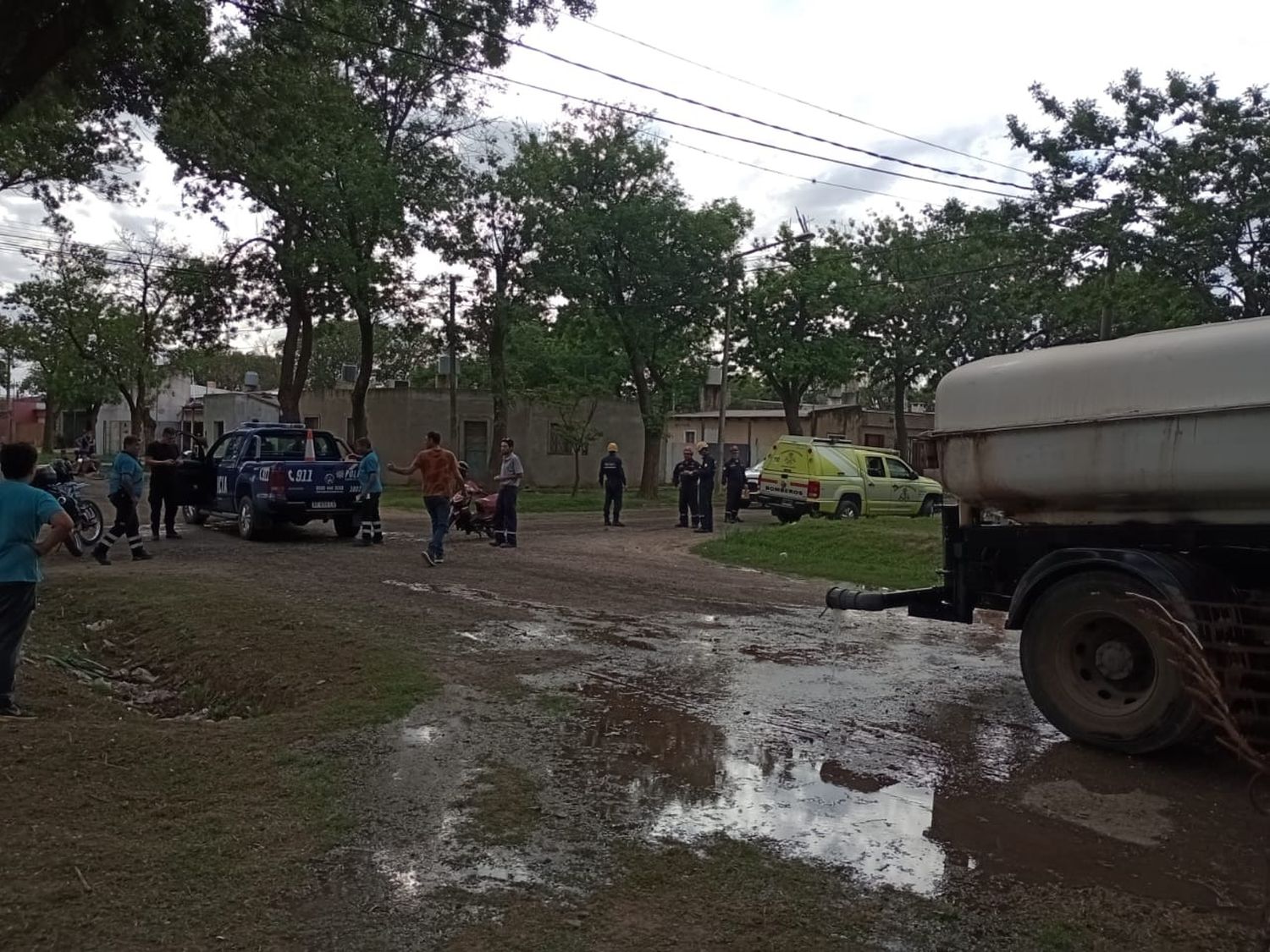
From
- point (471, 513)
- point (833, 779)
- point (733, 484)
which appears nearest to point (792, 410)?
point (733, 484)

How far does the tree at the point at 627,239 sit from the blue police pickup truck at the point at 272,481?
1267cm

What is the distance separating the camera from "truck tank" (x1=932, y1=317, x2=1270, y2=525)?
16.8 feet

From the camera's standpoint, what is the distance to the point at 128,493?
1349cm

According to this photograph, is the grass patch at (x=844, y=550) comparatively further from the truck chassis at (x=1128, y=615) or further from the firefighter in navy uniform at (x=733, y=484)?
the truck chassis at (x=1128, y=615)

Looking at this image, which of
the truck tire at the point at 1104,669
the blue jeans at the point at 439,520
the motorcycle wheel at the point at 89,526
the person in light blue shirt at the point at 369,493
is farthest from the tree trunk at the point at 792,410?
the truck tire at the point at 1104,669

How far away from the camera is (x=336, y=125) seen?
20219 mm

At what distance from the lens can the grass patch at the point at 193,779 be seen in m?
3.49

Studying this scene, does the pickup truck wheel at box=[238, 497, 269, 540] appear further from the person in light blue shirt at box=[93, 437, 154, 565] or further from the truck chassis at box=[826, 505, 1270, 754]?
the truck chassis at box=[826, 505, 1270, 754]

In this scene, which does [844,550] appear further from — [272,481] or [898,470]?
[272,481]

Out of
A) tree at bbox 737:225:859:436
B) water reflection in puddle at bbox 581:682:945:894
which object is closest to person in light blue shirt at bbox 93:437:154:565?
water reflection in puddle at bbox 581:682:945:894

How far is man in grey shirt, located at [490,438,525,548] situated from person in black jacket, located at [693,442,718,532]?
5680 millimetres

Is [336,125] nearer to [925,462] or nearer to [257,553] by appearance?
[257,553]

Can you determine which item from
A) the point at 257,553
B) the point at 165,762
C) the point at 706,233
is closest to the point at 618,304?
the point at 706,233

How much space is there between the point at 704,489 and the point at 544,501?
9292 millimetres
